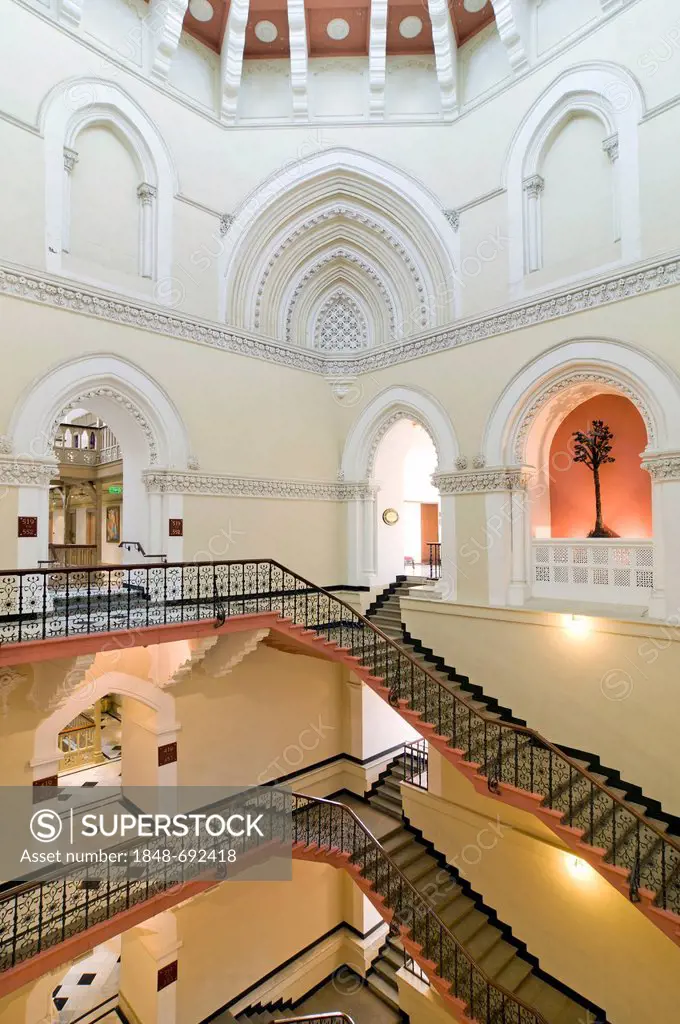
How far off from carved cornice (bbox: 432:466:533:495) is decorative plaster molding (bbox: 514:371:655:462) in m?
0.26

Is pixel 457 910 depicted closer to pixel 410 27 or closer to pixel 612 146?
pixel 612 146

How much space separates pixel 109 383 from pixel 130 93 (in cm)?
469

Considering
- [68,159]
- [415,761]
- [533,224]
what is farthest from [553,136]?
[415,761]

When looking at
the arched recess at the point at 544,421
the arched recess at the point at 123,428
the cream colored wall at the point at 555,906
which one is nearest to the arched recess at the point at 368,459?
the arched recess at the point at 544,421

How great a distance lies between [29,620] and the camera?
6.80 meters

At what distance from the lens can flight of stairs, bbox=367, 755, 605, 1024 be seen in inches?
278

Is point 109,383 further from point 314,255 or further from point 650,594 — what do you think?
point 650,594

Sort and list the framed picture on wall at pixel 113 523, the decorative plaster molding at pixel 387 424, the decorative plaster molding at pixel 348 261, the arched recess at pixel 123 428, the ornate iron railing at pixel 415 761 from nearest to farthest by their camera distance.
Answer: the arched recess at pixel 123 428 → the decorative plaster molding at pixel 387 424 → the ornate iron railing at pixel 415 761 → the decorative plaster molding at pixel 348 261 → the framed picture on wall at pixel 113 523

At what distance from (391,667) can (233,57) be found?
10865mm

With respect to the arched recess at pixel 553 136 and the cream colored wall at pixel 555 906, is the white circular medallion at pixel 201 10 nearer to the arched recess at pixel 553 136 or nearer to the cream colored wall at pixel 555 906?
the arched recess at pixel 553 136

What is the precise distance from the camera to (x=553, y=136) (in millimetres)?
8234

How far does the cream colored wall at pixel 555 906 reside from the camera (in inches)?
254

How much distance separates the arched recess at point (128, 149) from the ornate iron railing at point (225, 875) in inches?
322

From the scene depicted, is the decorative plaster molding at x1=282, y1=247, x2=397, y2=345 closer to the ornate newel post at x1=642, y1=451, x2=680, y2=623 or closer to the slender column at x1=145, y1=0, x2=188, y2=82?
the slender column at x1=145, y1=0, x2=188, y2=82
